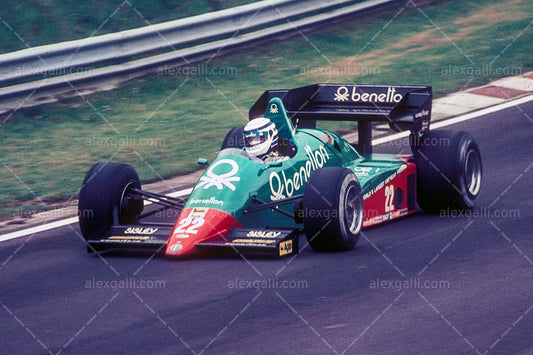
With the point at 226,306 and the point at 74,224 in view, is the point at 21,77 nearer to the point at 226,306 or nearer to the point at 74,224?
the point at 74,224

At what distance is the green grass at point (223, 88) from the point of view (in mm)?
13438

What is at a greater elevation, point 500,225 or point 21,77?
point 21,77

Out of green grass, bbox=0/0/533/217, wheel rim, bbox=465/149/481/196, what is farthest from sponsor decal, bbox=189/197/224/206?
wheel rim, bbox=465/149/481/196

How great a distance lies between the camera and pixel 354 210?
9734 mm

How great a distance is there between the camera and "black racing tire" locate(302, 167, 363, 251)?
912cm

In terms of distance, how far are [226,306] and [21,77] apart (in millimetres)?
8053

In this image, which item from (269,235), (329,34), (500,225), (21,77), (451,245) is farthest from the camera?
(329,34)

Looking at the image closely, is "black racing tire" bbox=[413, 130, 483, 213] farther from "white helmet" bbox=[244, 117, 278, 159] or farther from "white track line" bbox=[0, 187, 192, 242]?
"white track line" bbox=[0, 187, 192, 242]

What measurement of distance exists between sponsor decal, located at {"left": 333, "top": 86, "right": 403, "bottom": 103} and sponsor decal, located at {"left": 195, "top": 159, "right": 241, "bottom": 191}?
2581mm

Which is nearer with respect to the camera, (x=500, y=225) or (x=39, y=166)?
(x=500, y=225)

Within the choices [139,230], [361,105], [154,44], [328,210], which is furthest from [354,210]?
[154,44]

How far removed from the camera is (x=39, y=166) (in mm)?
13305

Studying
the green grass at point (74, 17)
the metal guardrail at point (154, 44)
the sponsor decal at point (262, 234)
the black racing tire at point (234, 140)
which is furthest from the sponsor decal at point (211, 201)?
the green grass at point (74, 17)

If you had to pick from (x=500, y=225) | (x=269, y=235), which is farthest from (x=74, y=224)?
(x=500, y=225)
